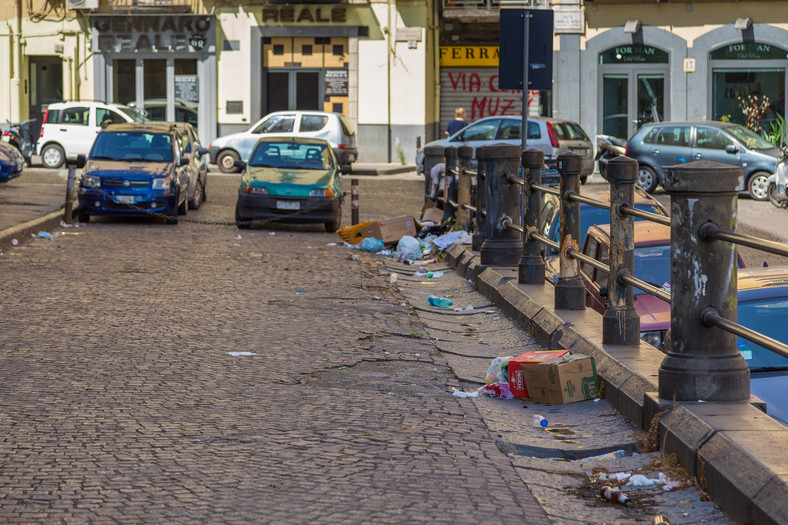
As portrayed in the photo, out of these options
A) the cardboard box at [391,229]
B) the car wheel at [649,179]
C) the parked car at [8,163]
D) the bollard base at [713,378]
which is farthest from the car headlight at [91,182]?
the bollard base at [713,378]

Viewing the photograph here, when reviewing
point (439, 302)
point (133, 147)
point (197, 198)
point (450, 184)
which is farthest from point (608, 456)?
point (197, 198)

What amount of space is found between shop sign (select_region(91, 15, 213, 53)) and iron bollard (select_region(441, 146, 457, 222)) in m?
23.1

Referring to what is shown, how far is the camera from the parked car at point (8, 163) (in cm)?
2058

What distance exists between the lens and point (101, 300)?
10234mm

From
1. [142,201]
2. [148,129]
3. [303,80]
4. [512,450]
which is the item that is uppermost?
[303,80]

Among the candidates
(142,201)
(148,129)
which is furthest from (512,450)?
(148,129)

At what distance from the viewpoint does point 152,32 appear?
3803 centimetres

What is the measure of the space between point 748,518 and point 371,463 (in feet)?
5.38

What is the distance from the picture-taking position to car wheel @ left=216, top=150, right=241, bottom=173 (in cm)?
3219

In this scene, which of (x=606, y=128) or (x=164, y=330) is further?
(x=606, y=128)

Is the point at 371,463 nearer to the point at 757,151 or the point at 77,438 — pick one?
the point at 77,438

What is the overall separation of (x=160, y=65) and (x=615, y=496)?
35.3 metres

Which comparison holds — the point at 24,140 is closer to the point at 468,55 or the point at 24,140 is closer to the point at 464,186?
the point at 468,55

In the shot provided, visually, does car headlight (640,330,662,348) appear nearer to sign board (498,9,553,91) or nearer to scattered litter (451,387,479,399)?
scattered litter (451,387,479,399)
